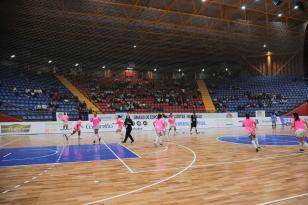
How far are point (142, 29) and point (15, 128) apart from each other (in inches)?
543

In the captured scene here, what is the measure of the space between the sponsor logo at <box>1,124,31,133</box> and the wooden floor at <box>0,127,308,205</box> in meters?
15.2

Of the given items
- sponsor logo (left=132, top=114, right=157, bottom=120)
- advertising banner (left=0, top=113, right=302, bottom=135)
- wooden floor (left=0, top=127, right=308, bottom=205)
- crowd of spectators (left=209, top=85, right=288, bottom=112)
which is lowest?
wooden floor (left=0, top=127, right=308, bottom=205)

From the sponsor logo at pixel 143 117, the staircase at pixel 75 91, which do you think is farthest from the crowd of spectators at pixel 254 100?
the staircase at pixel 75 91

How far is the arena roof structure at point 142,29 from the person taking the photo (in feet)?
62.7

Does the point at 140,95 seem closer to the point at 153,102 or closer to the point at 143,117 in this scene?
the point at 153,102

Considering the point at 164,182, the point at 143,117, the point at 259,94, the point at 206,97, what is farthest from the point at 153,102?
the point at 164,182

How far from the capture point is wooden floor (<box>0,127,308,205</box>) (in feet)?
16.0

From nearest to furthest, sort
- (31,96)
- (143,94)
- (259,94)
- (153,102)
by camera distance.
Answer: (31,96) → (153,102) → (143,94) → (259,94)

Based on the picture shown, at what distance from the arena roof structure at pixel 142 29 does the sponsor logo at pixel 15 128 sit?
7.20 metres

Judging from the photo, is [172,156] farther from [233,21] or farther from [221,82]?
[221,82]

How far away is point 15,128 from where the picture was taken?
2153 centimetres

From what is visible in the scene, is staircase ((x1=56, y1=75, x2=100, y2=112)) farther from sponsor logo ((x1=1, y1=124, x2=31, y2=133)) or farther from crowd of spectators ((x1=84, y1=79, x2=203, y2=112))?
sponsor logo ((x1=1, y1=124, x2=31, y2=133))

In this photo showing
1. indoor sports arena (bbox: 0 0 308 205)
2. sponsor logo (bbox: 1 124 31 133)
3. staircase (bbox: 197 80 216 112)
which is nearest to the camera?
indoor sports arena (bbox: 0 0 308 205)

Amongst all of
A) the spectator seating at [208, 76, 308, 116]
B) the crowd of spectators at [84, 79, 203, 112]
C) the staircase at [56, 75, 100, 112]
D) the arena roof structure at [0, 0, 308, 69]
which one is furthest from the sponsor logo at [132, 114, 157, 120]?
the spectator seating at [208, 76, 308, 116]
